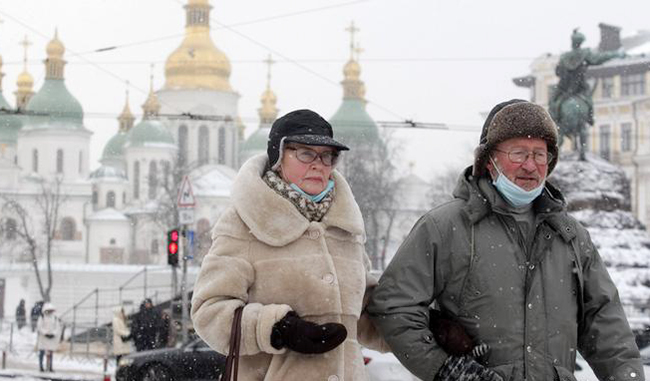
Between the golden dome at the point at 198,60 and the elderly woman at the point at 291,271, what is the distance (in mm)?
68807

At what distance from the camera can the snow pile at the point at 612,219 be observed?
817 inches

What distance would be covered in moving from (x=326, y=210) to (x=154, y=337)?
1356 cm

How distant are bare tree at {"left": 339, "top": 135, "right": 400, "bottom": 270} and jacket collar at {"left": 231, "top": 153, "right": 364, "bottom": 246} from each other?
39.5 meters

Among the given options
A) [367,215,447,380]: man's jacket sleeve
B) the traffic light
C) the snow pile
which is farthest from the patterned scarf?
the snow pile

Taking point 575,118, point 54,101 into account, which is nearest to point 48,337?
point 575,118

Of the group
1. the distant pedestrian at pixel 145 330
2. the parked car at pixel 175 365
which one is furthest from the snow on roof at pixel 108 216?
the parked car at pixel 175 365

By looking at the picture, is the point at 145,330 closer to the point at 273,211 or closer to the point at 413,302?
the point at 273,211

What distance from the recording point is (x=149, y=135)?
72438 millimetres

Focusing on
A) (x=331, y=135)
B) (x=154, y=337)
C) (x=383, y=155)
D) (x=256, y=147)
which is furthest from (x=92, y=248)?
(x=331, y=135)

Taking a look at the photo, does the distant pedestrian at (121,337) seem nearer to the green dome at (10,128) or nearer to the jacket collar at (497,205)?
the jacket collar at (497,205)

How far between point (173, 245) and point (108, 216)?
52.3m

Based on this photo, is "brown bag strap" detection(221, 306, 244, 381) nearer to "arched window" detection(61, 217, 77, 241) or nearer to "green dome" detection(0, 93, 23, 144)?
"arched window" detection(61, 217, 77, 241)

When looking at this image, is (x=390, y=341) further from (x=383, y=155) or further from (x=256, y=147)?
(x=256, y=147)

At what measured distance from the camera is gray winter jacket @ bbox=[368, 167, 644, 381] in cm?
356
